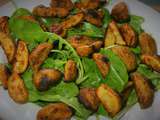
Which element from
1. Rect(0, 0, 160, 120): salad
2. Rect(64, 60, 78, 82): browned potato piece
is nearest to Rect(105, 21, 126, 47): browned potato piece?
Rect(0, 0, 160, 120): salad

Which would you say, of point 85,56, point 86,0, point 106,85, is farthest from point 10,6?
point 106,85

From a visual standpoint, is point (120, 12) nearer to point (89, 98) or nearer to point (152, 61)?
point (152, 61)

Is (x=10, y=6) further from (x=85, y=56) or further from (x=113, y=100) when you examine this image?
(x=113, y=100)

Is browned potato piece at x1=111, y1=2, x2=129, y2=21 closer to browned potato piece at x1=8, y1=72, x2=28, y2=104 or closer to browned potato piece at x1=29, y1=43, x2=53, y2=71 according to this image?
browned potato piece at x1=29, y1=43, x2=53, y2=71

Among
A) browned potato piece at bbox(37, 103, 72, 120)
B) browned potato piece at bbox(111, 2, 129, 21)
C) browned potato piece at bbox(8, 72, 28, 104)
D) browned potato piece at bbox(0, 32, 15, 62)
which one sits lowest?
browned potato piece at bbox(37, 103, 72, 120)

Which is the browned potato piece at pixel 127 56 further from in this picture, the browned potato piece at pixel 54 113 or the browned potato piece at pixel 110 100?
the browned potato piece at pixel 54 113
